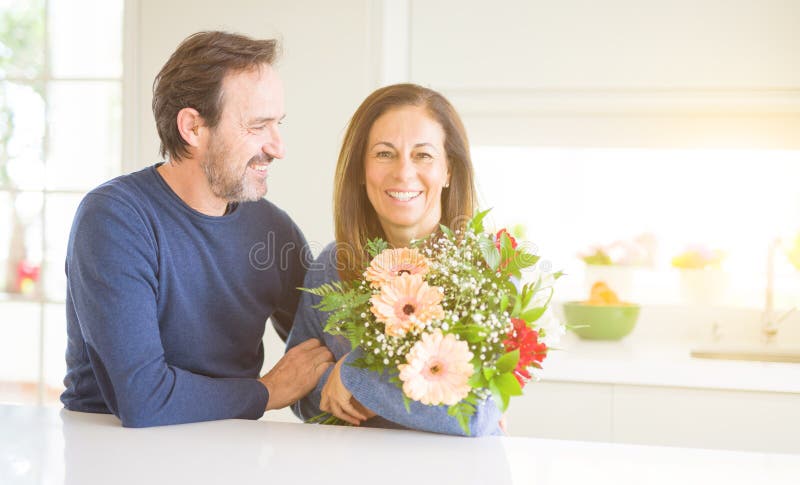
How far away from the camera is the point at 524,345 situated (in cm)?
123

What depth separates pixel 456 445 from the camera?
1.29m

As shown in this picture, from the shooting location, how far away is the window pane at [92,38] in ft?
10.6

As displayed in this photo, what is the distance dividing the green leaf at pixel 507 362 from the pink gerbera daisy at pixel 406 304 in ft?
0.39

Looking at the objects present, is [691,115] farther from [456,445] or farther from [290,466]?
[290,466]

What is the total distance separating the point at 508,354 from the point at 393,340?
19 centimetres

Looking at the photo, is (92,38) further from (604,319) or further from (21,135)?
(604,319)

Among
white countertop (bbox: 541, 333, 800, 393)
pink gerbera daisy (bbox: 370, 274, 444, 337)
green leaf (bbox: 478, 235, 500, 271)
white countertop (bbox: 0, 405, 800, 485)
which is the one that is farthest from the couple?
white countertop (bbox: 541, 333, 800, 393)

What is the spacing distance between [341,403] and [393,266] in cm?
34

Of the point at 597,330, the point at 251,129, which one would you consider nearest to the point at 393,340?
the point at 251,129

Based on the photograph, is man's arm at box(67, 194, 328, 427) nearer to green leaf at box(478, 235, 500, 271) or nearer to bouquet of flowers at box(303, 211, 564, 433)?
bouquet of flowers at box(303, 211, 564, 433)

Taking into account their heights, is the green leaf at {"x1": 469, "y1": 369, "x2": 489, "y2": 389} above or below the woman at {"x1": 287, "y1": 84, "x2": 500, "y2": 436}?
below

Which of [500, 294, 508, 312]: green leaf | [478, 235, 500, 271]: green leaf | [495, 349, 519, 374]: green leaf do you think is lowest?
[495, 349, 519, 374]: green leaf

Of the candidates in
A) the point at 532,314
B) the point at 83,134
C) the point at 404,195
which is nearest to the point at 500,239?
the point at 532,314

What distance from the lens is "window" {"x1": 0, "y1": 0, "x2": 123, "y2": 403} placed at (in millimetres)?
3240
